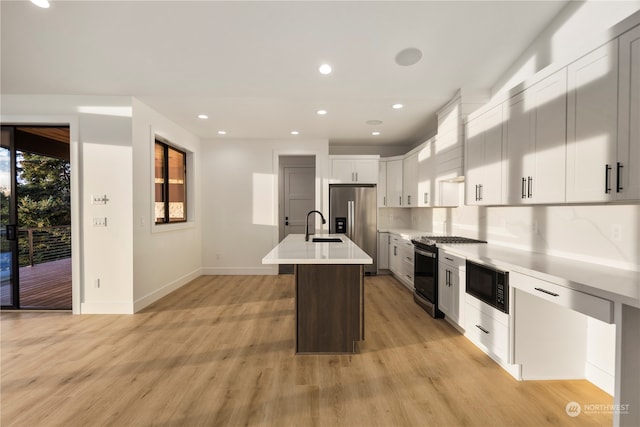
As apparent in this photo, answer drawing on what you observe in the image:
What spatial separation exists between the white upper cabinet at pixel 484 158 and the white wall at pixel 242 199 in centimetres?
280

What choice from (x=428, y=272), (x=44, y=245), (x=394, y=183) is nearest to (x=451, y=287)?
(x=428, y=272)

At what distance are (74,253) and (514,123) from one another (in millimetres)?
4919

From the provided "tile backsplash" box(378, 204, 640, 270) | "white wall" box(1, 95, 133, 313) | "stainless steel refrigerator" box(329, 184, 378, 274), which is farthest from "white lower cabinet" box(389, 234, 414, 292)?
"white wall" box(1, 95, 133, 313)

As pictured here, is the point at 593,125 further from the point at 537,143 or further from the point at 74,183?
the point at 74,183

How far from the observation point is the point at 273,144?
5.49 metres

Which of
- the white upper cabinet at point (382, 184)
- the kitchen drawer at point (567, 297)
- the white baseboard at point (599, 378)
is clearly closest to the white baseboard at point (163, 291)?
the white upper cabinet at point (382, 184)

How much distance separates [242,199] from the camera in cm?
551

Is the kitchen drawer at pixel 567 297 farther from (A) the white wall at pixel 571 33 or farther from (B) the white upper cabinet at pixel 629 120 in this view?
(A) the white wall at pixel 571 33

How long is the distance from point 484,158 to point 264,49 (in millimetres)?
2479

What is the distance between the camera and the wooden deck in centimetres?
379

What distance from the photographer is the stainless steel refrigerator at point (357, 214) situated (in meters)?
5.41

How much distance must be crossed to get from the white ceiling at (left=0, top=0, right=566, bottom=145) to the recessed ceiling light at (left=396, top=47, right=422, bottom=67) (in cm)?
5

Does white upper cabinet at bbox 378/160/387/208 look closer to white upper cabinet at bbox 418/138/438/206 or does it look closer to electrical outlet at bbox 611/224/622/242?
white upper cabinet at bbox 418/138/438/206

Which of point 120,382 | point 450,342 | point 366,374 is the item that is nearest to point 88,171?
point 120,382
